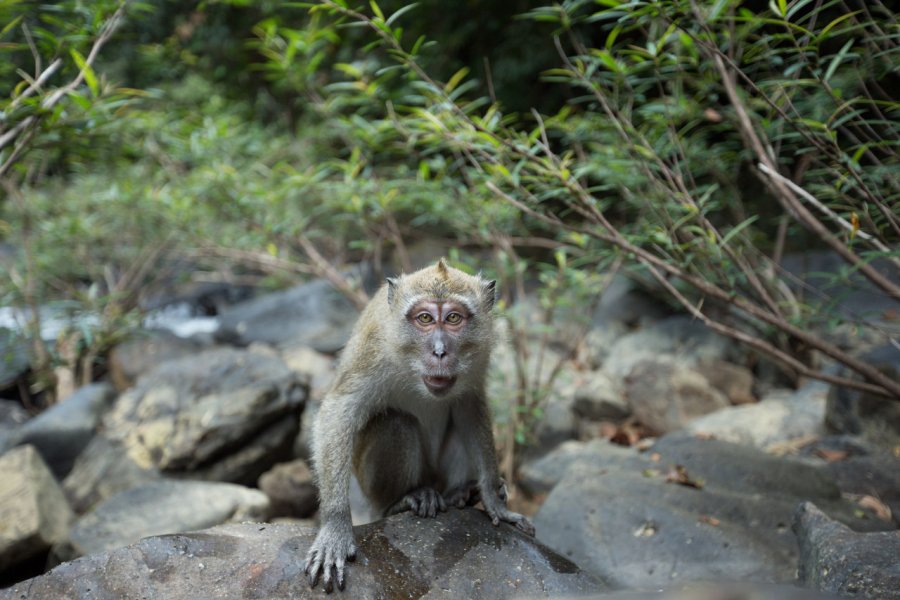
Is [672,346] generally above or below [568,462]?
below

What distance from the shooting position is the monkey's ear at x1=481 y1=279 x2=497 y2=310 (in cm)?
419

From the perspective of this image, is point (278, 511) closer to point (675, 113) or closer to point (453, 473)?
point (453, 473)

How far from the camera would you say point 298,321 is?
12.0m

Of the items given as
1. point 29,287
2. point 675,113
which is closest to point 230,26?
point 29,287

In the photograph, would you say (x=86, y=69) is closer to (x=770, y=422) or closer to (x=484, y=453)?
(x=484, y=453)

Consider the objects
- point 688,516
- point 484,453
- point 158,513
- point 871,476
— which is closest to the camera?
point 484,453

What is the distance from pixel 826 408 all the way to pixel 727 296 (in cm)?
370

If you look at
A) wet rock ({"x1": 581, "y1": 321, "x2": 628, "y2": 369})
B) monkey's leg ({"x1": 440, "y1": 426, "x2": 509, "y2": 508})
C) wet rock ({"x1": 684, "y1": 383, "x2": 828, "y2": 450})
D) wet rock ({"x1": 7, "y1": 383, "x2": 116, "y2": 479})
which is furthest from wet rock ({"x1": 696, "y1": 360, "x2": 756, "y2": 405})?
A: wet rock ({"x1": 7, "y1": 383, "x2": 116, "y2": 479})

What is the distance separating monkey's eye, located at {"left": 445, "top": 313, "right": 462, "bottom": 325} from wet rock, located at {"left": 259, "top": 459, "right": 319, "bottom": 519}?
429 centimetres

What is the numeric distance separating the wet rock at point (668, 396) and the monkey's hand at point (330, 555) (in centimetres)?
615

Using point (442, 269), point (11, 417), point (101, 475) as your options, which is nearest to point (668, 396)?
point (442, 269)

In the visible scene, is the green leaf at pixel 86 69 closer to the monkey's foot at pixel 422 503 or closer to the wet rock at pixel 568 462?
the monkey's foot at pixel 422 503

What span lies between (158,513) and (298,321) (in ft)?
20.4

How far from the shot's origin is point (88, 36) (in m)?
4.36
